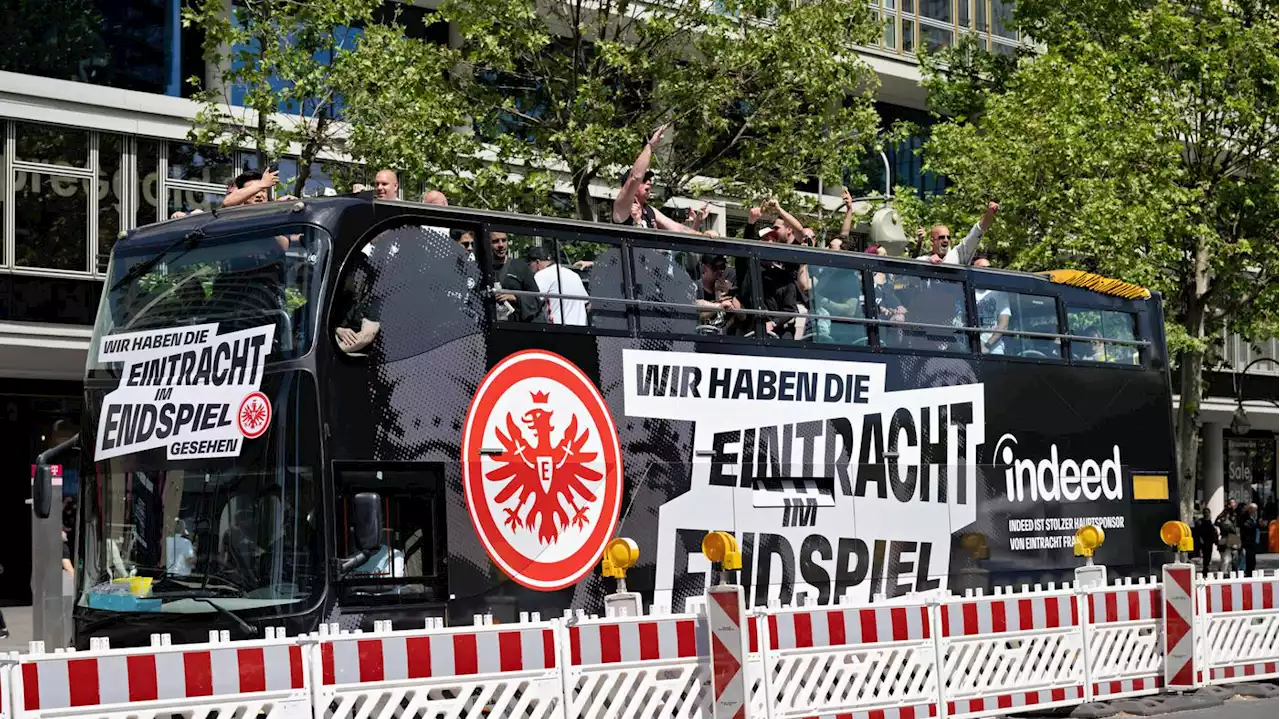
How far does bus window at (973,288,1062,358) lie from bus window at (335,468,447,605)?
616cm

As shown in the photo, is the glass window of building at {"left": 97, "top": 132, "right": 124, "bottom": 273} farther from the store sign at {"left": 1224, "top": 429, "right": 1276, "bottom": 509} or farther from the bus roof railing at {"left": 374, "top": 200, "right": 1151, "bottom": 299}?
the store sign at {"left": 1224, "top": 429, "right": 1276, "bottom": 509}

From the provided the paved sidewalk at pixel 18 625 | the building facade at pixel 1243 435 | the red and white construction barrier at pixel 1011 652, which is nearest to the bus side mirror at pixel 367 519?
the red and white construction barrier at pixel 1011 652

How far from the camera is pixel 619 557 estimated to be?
1135cm

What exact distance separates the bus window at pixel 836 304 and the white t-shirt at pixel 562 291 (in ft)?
7.84

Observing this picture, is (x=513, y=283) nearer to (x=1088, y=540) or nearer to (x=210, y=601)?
(x=210, y=601)

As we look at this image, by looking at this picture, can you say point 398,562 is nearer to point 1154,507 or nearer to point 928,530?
point 928,530

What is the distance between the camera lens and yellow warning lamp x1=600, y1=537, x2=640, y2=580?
11320mm

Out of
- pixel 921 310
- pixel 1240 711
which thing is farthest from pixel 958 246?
pixel 1240 711

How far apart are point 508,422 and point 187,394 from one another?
2.11m

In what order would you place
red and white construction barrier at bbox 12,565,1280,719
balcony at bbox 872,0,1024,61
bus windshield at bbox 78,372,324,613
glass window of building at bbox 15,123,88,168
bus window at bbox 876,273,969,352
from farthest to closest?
balcony at bbox 872,0,1024,61 < glass window of building at bbox 15,123,88,168 < bus window at bbox 876,273,969,352 < bus windshield at bbox 78,372,324,613 < red and white construction barrier at bbox 12,565,1280,719

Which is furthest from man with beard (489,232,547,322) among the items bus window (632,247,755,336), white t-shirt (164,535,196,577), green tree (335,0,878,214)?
green tree (335,0,878,214)

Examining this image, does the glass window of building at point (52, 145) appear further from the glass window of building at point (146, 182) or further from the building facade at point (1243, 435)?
the building facade at point (1243, 435)

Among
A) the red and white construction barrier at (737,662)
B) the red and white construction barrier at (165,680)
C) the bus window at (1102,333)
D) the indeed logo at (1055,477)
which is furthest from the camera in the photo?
the bus window at (1102,333)

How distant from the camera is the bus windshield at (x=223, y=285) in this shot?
442 inches
